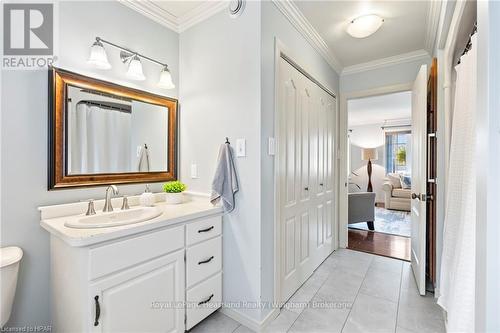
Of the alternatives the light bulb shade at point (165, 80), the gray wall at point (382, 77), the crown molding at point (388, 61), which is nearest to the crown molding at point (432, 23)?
the crown molding at point (388, 61)

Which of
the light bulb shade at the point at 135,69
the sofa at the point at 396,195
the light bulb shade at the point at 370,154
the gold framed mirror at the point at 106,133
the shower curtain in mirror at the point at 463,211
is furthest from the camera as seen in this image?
the light bulb shade at the point at 370,154

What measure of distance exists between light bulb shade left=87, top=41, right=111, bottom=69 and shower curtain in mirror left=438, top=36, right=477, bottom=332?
6.83ft

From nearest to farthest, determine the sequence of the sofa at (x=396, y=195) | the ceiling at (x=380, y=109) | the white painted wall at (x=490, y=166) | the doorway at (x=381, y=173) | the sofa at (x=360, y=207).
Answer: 1. the white painted wall at (x=490, y=166)
2. the doorway at (x=381, y=173)
3. the sofa at (x=360, y=207)
4. the ceiling at (x=380, y=109)
5. the sofa at (x=396, y=195)

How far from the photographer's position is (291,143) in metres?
2.02

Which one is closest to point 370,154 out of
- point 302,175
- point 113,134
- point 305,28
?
point 302,175

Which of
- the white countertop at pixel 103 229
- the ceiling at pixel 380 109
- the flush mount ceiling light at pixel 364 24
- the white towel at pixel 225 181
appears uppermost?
the ceiling at pixel 380 109

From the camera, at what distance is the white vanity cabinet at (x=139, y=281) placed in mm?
1119

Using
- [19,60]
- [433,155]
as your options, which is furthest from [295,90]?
[19,60]

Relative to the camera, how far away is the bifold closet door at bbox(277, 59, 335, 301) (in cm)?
191

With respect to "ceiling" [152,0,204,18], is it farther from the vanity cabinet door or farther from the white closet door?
the vanity cabinet door

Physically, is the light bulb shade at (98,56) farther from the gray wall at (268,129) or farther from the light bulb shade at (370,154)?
the light bulb shade at (370,154)

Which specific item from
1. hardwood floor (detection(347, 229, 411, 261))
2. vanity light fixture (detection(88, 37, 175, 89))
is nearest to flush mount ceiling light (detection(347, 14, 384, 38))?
vanity light fixture (detection(88, 37, 175, 89))

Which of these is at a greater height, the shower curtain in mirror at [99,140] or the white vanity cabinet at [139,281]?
the shower curtain in mirror at [99,140]

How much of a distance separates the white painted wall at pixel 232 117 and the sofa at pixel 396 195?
534 centimetres
